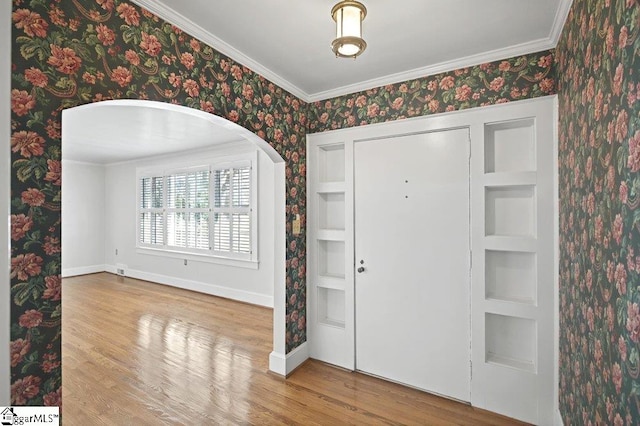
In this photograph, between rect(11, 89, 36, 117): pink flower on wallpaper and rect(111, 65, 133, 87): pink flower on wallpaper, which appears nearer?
rect(11, 89, 36, 117): pink flower on wallpaper

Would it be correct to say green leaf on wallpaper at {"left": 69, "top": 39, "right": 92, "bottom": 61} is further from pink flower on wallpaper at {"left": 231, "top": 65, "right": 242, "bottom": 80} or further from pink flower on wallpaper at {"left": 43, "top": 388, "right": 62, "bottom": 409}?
pink flower on wallpaper at {"left": 43, "top": 388, "right": 62, "bottom": 409}

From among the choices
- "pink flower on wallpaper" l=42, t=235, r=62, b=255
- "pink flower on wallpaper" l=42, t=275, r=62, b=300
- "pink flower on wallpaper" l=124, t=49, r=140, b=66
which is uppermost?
"pink flower on wallpaper" l=124, t=49, r=140, b=66

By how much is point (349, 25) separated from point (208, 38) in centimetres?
103

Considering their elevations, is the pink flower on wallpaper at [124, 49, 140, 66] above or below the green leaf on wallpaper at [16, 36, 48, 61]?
above

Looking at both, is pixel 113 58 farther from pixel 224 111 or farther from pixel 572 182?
pixel 572 182

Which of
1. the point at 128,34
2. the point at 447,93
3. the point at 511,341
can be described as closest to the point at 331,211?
the point at 447,93

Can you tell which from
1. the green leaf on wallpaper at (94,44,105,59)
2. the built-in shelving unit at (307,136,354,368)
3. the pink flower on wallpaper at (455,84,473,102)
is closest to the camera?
the green leaf on wallpaper at (94,44,105,59)

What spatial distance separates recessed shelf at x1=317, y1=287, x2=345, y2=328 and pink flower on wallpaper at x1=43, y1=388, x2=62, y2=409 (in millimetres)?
2005

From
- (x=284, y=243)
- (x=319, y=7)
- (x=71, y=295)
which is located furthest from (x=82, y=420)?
(x=71, y=295)

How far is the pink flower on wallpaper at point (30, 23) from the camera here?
3.94 ft

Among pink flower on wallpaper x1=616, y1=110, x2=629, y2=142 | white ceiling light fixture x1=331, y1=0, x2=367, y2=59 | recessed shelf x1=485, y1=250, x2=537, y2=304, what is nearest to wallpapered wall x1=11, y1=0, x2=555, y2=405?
white ceiling light fixture x1=331, y1=0, x2=367, y2=59

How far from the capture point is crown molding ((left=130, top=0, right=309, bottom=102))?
65.7 inches

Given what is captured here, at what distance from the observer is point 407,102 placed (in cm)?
250

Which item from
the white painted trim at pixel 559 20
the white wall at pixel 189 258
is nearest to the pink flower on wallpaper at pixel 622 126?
the white painted trim at pixel 559 20
